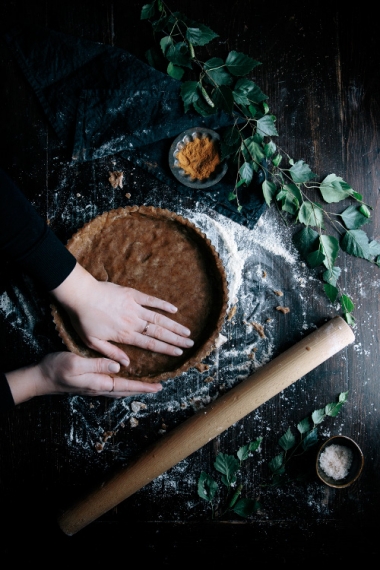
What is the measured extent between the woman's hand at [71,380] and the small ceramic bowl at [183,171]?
886 millimetres

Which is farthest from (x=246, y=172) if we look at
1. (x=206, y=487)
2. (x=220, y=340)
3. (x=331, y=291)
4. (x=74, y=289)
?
(x=206, y=487)

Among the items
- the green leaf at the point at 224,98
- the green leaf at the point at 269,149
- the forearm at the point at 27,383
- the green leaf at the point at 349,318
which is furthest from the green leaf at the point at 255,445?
the green leaf at the point at 224,98

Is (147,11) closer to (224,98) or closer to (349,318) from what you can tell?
(224,98)

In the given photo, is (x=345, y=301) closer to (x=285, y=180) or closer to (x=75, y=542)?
(x=285, y=180)

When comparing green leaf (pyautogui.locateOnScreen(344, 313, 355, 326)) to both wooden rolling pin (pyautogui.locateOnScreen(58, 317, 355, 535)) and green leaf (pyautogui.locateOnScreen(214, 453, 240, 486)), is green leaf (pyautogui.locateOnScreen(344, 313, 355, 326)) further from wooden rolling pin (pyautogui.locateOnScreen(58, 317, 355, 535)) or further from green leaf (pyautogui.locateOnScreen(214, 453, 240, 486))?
green leaf (pyautogui.locateOnScreen(214, 453, 240, 486))

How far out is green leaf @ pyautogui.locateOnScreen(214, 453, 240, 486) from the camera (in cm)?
197

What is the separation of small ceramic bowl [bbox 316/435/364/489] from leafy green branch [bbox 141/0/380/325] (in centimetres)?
55

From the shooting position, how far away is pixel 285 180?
6.67 ft

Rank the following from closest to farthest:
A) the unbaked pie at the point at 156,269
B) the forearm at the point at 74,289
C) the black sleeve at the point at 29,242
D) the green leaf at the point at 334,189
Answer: the black sleeve at the point at 29,242 → the forearm at the point at 74,289 → the unbaked pie at the point at 156,269 → the green leaf at the point at 334,189

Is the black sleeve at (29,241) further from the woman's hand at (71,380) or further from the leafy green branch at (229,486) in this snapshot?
the leafy green branch at (229,486)

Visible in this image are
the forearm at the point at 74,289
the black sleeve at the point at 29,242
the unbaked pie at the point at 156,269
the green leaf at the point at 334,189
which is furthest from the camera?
the green leaf at the point at 334,189

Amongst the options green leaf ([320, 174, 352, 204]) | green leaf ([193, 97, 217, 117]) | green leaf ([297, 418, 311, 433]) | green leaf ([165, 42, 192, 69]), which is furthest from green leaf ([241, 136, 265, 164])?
green leaf ([297, 418, 311, 433])

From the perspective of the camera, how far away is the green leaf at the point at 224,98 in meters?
1.91

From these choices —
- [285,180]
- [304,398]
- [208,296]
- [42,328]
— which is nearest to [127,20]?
[285,180]
